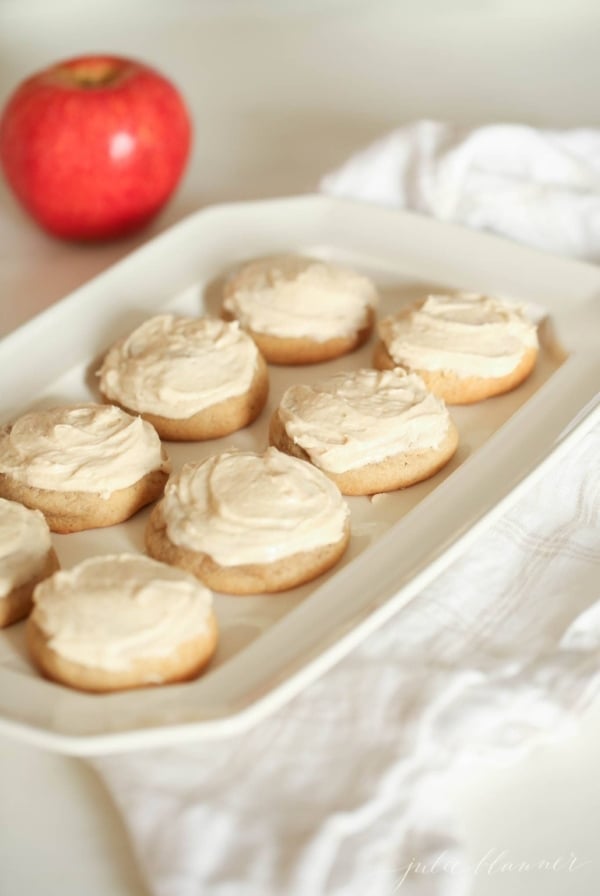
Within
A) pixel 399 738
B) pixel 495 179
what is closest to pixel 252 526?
pixel 399 738

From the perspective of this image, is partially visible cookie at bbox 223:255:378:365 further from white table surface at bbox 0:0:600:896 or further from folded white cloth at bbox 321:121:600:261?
white table surface at bbox 0:0:600:896

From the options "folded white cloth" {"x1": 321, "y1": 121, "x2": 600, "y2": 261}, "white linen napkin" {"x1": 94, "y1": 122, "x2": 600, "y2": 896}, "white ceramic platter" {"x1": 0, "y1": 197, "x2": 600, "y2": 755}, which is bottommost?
"white linen napkin" {"x1": 94, "y1": 122, "x2": 600, "y2": 896}

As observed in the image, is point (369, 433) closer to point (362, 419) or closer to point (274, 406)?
point (362, 419)

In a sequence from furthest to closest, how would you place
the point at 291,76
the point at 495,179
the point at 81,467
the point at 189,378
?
1. the point at 291,76
2. the point at 495,179
3. the point at 189,378
4. the point at 81,467

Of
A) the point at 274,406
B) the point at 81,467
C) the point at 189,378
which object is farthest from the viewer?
the point at 274,406

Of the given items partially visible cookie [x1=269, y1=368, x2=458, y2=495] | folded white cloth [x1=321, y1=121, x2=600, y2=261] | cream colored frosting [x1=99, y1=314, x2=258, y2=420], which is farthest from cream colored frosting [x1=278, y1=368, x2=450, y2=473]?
folded white cloth [x1=321, y1=121, x2=600, y2=261]

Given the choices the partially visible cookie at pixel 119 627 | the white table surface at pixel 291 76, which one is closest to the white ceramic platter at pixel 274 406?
the partially visible cookie at pixel 119 627

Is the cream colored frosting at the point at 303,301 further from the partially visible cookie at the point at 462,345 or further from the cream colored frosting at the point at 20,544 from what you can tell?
the cream colored frosting at the point at 20,544
